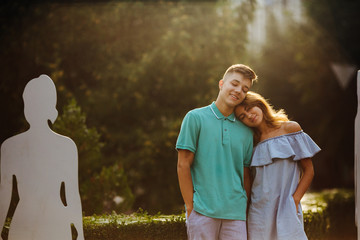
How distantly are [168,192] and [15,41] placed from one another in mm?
4567

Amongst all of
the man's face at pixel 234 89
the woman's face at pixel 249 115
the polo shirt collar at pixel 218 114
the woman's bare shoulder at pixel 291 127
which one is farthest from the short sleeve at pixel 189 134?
the woman's bare shoulder at pixel 291 127

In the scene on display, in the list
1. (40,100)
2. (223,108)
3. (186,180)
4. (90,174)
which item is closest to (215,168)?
(186,180)

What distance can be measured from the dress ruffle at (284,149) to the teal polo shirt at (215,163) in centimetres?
23

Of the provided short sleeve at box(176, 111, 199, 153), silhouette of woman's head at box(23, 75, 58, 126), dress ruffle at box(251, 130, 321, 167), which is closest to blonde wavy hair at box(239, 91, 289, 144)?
dress ruffle at box(251, 130, 321, 167)

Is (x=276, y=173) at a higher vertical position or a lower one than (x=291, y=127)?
lower

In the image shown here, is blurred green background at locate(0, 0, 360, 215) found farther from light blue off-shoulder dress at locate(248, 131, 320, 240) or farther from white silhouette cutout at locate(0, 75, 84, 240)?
light blue off-shoulder dress at locate(248, 131, 320, 240)

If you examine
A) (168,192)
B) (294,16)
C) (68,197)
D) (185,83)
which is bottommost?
(168,192)

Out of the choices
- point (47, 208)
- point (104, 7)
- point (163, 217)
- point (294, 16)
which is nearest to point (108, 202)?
point (163, 217)

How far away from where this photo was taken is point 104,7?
1013 centimetres

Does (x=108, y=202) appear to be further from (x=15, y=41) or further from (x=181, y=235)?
(x=15, y=41)

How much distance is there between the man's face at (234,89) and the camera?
3830 millimetres

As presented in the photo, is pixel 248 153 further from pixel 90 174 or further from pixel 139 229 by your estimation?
pixel 90 174

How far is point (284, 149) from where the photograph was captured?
3920 mm

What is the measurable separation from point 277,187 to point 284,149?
0.34 m
